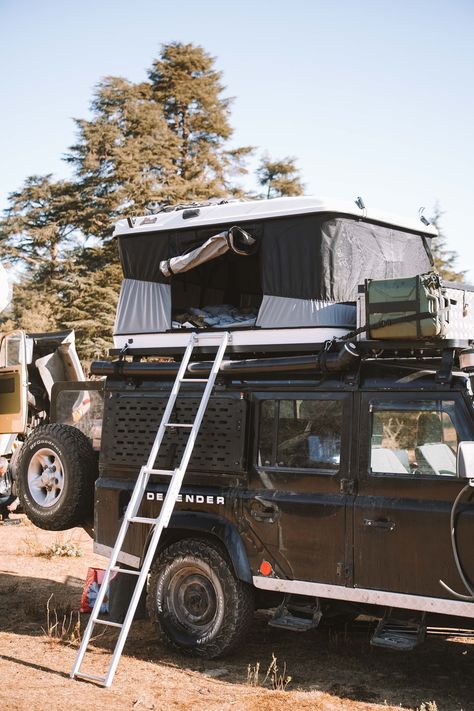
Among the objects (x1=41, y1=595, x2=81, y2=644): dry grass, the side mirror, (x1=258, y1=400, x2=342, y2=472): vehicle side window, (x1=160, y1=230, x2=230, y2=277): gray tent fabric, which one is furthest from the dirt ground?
(x1=160, y1=230, x2=230, y2=277): gray tent fabric

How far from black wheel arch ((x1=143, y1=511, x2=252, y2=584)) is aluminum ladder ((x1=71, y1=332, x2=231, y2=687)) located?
0.52ft

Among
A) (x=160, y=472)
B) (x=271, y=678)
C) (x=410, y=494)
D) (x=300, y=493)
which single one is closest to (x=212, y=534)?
(x=160, y=472)

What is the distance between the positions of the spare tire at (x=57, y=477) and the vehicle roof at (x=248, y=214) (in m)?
2.03

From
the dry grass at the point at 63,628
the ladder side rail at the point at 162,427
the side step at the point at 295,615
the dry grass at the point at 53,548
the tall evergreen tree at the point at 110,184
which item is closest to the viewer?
the side step at the point at 295,615

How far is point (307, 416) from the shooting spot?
22.2ft

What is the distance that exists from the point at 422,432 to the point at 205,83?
95.8ft

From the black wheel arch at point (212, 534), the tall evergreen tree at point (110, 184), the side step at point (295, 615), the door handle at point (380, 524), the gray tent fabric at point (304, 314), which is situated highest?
the tall evergreen tree at point (110, 184)

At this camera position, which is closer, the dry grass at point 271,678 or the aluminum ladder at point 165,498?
the dry grass at point 271,678

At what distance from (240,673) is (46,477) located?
2564mm

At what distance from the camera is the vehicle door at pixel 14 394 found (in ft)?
42.0

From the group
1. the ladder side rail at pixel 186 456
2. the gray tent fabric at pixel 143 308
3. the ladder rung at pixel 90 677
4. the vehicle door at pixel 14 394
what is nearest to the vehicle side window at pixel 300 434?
the ladder side rail at pixel 186 456

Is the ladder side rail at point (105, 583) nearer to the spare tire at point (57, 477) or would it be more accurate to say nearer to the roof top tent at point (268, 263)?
the spare tire at point (57, 477)

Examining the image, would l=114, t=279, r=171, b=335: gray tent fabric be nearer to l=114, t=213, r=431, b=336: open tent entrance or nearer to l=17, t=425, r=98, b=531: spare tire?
l=114, t=213, r=431, b=336: open tent entrance

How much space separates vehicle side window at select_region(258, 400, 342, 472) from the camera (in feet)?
21.6
